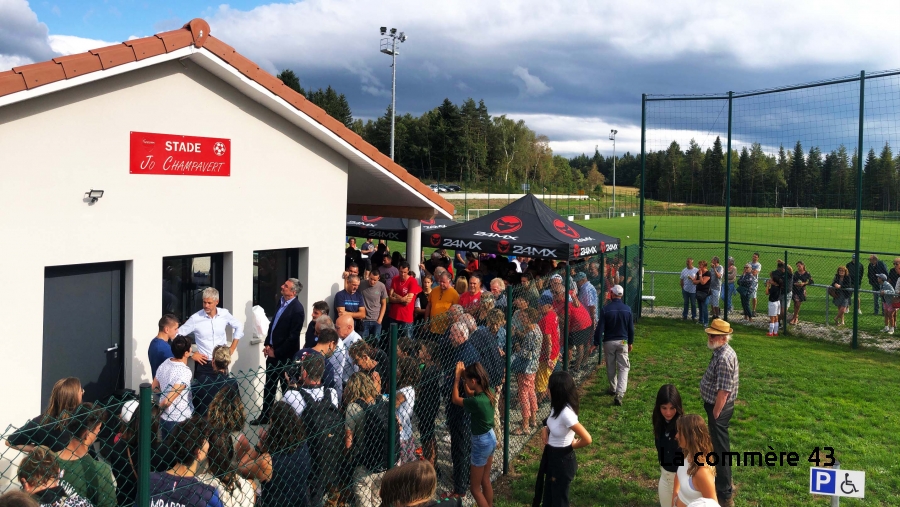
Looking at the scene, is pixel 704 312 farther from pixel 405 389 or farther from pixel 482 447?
pixel 405 389

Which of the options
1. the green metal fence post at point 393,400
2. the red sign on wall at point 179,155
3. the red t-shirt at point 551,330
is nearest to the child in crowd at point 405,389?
the green metal fence post at point 393,400

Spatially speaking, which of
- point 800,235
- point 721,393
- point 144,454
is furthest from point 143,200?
point 800,235

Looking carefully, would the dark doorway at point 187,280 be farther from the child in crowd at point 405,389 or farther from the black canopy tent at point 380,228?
the black canopy tent at point 380,228

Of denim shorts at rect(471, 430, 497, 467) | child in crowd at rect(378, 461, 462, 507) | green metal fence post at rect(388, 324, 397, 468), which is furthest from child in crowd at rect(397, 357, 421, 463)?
child in crowd at rect(378, 461, 462, 507)

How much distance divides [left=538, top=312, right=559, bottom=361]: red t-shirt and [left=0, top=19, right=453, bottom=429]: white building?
3142 millimetres

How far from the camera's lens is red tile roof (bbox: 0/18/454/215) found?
18.6 ft

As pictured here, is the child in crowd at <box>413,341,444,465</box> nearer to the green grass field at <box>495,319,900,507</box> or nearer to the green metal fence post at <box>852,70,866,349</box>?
the green grass field at <box>495,319,900,507</box>

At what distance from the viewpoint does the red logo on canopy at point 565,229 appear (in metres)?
12.7

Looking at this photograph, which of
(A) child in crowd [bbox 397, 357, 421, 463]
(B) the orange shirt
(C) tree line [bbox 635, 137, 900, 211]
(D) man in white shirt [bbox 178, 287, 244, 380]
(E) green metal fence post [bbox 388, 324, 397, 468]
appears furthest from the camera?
(C) tree line [bbox 635, 137, 900, 211]

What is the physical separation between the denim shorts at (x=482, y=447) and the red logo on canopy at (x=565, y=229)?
7.25 metres

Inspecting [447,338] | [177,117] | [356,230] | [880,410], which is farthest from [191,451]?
[356,230]

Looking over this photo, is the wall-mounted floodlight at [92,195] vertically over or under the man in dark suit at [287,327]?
over

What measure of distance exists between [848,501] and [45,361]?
759cm

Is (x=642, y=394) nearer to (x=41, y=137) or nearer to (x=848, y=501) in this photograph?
(x=848, y=501)
